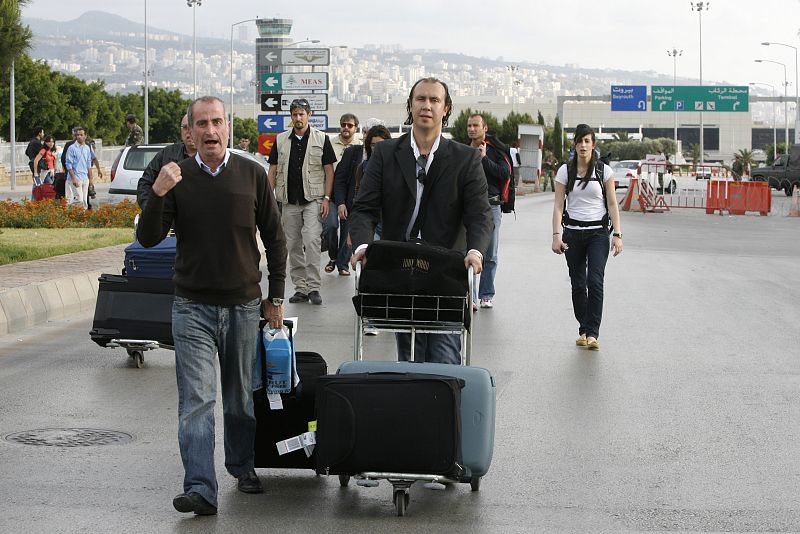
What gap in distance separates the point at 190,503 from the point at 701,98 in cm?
8406

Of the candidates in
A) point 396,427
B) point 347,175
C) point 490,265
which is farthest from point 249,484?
point 347,175

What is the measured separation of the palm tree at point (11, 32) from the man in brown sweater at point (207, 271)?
9964 mm

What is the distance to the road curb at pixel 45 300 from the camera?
11945 mm

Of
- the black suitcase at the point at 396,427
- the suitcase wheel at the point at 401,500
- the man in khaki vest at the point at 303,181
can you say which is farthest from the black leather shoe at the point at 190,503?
the man in khaki vest at the point at 303,181

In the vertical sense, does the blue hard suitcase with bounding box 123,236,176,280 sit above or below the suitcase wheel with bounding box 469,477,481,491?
above

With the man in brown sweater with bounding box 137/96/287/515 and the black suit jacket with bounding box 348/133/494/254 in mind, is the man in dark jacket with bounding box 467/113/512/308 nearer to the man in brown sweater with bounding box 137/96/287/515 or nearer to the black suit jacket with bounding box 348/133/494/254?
the black suit jacket with bounding box 348/133/494/254

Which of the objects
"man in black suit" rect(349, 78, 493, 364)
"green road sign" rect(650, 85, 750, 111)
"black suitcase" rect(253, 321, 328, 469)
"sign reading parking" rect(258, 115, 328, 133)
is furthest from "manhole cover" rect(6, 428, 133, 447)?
"green road sign" rect(650, 85, 750, 111)

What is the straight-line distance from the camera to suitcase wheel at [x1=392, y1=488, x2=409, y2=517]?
5742 millimetres

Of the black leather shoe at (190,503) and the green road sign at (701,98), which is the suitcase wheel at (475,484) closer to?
the black leather shoe at (190,503)

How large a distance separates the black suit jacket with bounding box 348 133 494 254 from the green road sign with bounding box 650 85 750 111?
8095 cm

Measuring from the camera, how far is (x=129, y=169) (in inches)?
1000

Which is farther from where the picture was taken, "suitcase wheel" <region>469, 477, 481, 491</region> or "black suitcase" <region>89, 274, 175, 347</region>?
"black suitcase" <region>89, 274, 175, 347</region>

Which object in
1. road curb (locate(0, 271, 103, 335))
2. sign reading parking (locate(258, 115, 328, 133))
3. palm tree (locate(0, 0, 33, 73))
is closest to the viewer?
road curb (locate(0, 271, 103, 335))

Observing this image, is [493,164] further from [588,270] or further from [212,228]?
[212,228]
